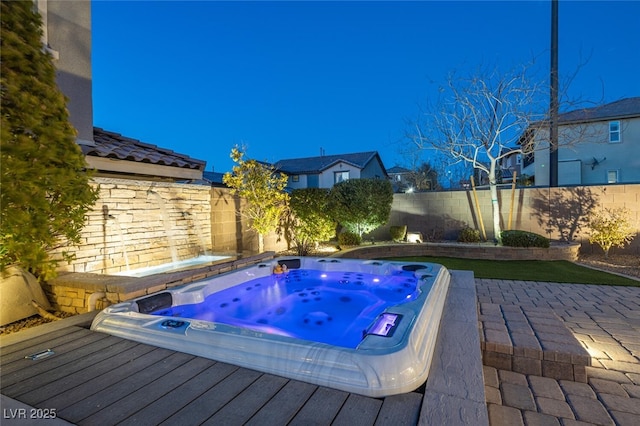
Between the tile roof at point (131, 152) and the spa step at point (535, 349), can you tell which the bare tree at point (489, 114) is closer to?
the spa step at point (535, 349)

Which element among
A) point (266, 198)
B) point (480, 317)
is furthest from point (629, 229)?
point (266, 198)

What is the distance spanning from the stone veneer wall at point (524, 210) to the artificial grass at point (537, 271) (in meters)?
1.83

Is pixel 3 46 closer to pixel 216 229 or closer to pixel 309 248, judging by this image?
pixel 216 229

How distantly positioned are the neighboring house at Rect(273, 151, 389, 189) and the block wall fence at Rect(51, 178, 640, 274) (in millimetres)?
13023

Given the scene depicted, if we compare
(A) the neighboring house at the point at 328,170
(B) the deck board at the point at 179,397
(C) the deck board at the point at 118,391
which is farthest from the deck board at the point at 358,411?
(A) the neighboring house at the point at 328,170

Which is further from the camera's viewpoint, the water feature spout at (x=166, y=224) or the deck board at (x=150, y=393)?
the water feature spout at (x=166, y=224)

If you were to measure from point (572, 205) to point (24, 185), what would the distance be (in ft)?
36.6

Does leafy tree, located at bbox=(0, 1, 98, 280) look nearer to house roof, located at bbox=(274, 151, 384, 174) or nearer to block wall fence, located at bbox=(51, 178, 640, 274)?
block wall fence, located at bbox=(51, 178, 640, 274)

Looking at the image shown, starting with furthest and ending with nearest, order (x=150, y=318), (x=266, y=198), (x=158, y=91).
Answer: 1. (x=158, y=91)
2. (x=266, y=198)
3. (x=150, y=318)

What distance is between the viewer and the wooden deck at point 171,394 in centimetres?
152

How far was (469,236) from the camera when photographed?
29.6 ft

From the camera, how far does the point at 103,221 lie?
4633 millimetres

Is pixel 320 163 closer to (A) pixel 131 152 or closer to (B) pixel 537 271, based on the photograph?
(B) pixel 537 271

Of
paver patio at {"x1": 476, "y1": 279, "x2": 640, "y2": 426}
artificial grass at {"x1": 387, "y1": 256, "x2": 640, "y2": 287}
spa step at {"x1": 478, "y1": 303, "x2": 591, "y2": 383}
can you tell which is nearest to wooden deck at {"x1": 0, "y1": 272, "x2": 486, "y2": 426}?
paver patio at {"x1": 476, "y1": 279, "x2": 640, "y2": 426}
